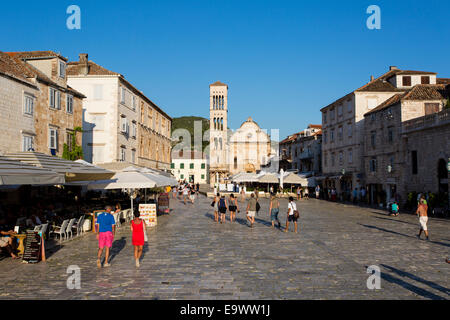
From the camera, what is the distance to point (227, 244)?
40.2 ft

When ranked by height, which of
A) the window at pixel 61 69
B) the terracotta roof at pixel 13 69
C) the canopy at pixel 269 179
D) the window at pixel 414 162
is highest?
the window at pixel 61 69

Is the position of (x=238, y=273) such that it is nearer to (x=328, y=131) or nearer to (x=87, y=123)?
(x=87, y=123)

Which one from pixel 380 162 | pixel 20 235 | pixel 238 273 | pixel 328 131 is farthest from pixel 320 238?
pixel 328 131

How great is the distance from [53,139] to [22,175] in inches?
647

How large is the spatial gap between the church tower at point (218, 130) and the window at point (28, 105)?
55826 mm

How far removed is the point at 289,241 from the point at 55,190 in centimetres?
1827

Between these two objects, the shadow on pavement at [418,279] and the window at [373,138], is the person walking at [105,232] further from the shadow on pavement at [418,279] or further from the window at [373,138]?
the window at [373,138]

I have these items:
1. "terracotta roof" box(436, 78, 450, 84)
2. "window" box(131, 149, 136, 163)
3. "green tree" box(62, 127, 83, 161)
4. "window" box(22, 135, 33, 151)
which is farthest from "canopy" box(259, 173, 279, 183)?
"window" box(22, 135, 33, 151)

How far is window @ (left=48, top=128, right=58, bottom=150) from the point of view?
A: 24.1 metres

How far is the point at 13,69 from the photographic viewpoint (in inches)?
852

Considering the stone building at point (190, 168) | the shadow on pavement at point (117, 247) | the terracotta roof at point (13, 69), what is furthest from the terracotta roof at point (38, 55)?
the stone building at point (190, 168)

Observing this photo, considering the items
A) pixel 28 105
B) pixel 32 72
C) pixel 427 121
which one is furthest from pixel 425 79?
pixel 28 105

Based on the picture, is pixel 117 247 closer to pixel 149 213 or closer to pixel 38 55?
pixel 149 213

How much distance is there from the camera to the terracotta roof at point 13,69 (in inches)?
800
